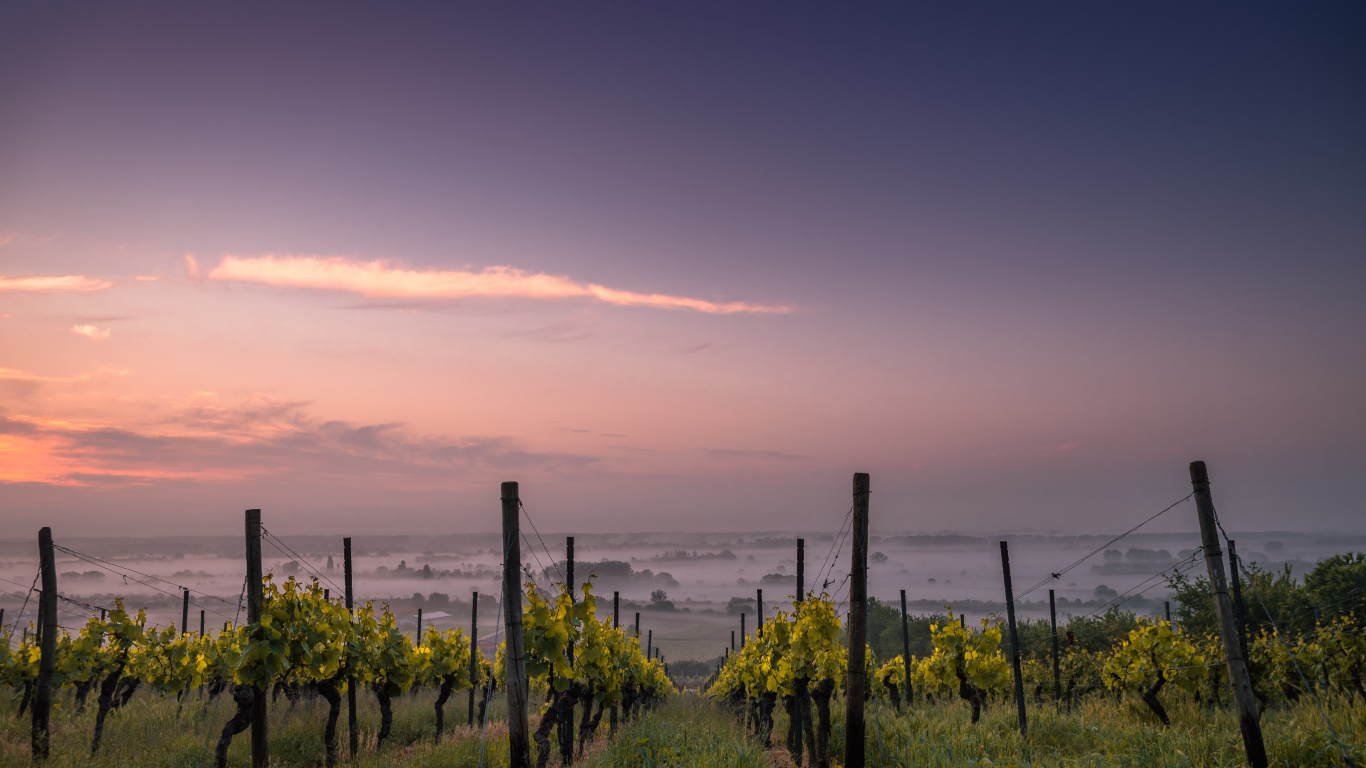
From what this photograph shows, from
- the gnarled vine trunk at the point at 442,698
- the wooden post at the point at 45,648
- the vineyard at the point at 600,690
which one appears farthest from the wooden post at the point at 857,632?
the wooden post at the point at 45,648

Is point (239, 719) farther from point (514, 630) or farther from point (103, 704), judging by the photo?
point (103, 704)

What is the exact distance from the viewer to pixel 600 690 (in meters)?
15.8

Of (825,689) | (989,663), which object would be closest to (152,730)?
(825,689)

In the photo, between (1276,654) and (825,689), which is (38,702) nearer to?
(825,689)

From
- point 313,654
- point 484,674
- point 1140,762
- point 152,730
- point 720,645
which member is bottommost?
point 720,645

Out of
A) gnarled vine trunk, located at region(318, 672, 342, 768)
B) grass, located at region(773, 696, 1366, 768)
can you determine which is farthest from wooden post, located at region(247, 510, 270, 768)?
grass, located at region(773, 696, 1366, 768)

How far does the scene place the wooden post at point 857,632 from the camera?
33.4 ft

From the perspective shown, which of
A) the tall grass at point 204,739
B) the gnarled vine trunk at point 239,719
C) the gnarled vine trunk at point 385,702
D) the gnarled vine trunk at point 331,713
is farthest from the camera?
the gnarled vine trunk at point 385,702

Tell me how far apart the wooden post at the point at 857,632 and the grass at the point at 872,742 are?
1.62ft

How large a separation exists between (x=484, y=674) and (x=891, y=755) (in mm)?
17779

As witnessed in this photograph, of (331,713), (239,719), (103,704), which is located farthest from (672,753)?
(103,704)

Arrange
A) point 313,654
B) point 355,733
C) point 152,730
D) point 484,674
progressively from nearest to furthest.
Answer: point 313,654
point 355,733
point 152,730
point 484,674

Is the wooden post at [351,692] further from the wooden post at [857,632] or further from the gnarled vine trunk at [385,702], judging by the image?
the wooden post at [857,632]

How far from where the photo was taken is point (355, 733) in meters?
16.0
